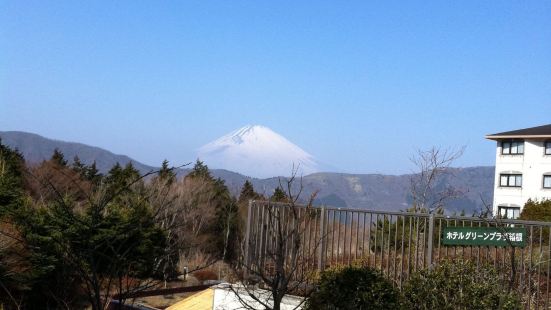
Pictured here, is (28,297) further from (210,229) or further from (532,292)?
(210,229)

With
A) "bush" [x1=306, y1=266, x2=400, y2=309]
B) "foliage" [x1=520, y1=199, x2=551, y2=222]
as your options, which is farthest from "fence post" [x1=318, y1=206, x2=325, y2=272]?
"foliage" [x1=520, y1=199, x2=551, y2=222]

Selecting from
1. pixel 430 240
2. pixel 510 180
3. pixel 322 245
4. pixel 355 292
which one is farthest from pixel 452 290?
pixel 510 180

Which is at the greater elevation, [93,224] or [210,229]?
[93,224]

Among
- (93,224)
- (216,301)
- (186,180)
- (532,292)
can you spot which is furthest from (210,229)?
(93,224)

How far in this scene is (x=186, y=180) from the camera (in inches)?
1672

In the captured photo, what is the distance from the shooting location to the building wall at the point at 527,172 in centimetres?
4419

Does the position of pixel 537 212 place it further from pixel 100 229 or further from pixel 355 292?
pixel 100 229

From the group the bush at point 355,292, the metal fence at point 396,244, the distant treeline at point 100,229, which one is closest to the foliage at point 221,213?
the distant treeline at point 100,229

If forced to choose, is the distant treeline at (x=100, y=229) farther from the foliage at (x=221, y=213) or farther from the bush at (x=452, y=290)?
the bush at (x=452, y=290)

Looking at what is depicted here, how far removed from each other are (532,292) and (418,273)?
2542 mm

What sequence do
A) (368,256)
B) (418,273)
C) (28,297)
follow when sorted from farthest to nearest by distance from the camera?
1. (28,297)
2. (368,256)
3. (418,273)

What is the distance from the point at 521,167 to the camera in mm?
45156

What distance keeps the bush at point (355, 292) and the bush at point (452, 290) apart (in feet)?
1.21

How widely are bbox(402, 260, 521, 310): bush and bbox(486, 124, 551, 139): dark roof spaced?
39.9 m
